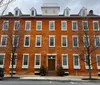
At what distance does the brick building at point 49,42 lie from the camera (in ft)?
102

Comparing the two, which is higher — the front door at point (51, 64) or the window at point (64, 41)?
the window at point (64, 41)

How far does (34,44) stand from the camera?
105 feet

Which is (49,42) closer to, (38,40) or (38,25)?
(38,40)

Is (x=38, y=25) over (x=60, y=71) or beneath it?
over

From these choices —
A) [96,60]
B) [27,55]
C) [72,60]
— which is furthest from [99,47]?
[27,55]

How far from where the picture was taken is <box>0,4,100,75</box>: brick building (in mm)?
30953

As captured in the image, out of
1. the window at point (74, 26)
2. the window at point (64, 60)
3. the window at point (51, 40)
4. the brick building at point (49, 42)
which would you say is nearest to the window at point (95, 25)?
the brick building at point (49, 42)

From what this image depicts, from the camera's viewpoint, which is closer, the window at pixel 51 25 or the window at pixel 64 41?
the window at pixel 64 41

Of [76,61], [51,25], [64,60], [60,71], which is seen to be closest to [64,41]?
[64,60]

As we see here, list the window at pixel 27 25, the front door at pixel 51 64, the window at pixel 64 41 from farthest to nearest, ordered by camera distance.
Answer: the window at pixel 27 25 < the window at pixel 64 41 < the front door at pixel 51 64

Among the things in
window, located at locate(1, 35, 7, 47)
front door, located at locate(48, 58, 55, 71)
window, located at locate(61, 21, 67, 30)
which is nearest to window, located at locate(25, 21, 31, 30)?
window, located at locate(1, 35, 7, 47)

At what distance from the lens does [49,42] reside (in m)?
32.1

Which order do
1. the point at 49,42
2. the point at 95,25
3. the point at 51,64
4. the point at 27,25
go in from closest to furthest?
the point at 51,64
the point at 49,42
the point at 95,25
the point at 27,25

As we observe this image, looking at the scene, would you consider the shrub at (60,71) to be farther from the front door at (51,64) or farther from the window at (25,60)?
the window at (25,60)
